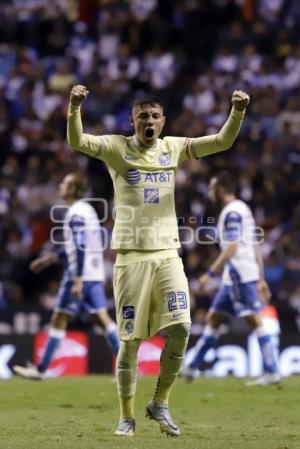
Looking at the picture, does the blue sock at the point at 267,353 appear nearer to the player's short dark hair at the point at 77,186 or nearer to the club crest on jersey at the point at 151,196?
the player's short dark hair at the point at 77,186

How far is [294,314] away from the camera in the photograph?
17.7 m

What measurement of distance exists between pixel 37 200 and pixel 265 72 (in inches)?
206

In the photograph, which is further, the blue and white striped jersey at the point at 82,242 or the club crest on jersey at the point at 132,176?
the blue and white striped jersey at the point at 82,242

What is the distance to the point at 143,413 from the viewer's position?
439 inches

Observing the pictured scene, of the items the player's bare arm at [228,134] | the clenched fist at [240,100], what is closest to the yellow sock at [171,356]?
the player's bare arm at [228,134]

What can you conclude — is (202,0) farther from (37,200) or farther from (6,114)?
(37,200)

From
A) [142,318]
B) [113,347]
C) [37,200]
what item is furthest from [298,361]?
[142,318]

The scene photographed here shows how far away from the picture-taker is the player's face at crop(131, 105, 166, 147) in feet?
29.8

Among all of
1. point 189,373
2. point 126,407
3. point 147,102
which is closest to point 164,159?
point 147,102

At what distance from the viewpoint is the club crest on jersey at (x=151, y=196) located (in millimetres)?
9086

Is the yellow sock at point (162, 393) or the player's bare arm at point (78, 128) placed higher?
the player's bare arm at point (78, 128)

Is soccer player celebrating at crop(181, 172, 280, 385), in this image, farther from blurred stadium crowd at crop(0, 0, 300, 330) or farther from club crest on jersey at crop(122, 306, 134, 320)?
club crest on jersey at crop(122, 306, 134, 320)

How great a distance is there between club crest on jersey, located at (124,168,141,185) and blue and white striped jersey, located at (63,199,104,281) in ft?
16.1

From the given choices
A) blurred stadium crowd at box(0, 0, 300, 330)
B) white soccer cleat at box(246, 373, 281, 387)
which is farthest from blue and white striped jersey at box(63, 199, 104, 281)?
blurred stadium crowd at box(0, 0, 300, 330)
